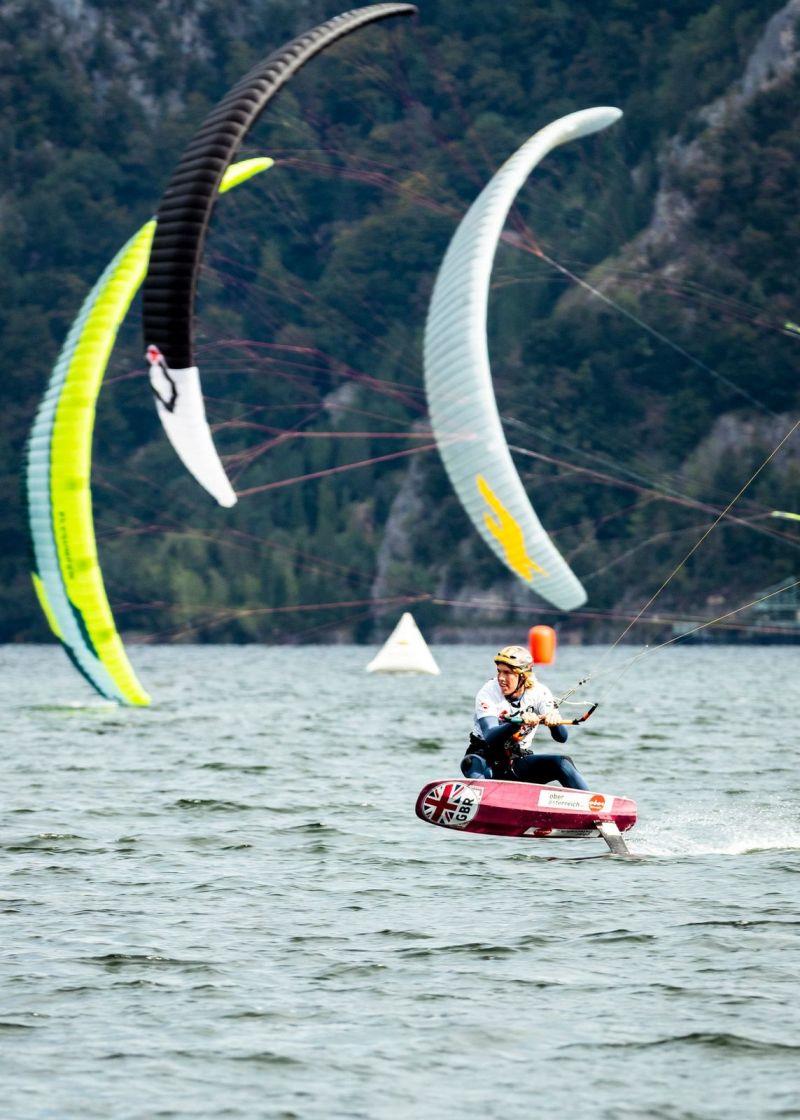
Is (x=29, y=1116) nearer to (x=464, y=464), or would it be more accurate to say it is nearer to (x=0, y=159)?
(x=464, y=464)

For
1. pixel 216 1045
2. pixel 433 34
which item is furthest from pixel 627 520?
pixel 216 1045

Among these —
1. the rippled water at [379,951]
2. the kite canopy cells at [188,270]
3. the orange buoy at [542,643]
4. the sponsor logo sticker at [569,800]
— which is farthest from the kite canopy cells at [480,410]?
the sponsor logo sticker at [569,800]

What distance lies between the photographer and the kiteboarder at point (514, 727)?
16062 mm

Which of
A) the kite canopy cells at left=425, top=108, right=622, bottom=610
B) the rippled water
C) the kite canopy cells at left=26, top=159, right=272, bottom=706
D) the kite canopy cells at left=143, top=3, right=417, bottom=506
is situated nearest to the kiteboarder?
the rippled water

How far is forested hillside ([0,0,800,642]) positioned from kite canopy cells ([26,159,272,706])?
5551cm

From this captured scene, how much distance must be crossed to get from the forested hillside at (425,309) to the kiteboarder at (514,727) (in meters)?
70.3

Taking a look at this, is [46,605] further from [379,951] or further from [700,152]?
[700,152]

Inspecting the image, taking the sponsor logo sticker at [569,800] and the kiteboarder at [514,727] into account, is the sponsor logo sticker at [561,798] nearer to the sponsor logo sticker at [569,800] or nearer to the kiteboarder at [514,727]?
the sponsor logo sticker at [569,800]

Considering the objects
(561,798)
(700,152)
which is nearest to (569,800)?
(561,798)

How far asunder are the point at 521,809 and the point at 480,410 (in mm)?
13762

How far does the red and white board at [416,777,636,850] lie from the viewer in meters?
16.3

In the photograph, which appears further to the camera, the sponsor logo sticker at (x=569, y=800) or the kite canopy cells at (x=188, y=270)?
the kite canopy cells at (x=188, y=270)

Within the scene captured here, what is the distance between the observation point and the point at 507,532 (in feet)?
98.0

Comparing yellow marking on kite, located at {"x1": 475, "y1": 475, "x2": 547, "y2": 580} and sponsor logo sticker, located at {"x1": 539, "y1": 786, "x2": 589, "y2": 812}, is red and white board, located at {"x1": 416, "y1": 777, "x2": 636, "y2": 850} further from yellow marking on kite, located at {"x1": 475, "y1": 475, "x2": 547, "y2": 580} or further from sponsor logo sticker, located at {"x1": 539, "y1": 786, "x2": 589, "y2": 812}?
yellow marking on kite, located at {"x1": 475, "y1": 475, "x2": 547, "y2": 580}
